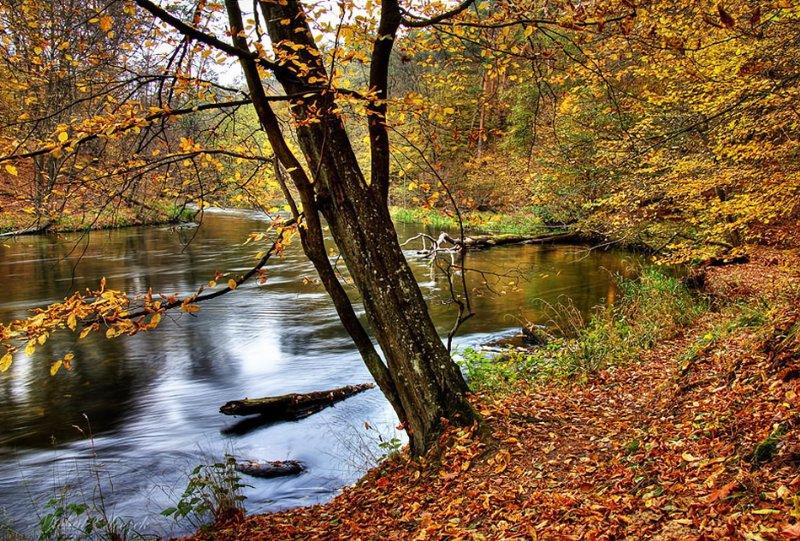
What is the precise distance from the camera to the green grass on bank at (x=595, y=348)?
744 cm

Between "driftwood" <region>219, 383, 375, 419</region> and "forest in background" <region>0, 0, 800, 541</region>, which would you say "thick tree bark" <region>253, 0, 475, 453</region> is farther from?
"driftwood" <region>219, 383, 375, 419</region>

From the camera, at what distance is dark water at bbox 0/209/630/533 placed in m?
6.71

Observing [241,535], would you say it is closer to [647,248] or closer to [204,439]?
[204,439]

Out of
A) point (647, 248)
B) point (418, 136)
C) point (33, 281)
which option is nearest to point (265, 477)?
point (418, 136)

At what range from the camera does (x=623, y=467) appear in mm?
3719

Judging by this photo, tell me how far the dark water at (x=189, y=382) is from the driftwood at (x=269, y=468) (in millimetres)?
151

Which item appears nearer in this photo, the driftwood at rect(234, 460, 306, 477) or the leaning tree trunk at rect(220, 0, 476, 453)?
the leaning tree trunk at rect(220, 0, 476, 453)

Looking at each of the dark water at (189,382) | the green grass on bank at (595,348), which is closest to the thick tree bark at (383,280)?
the dark water at (189,382)

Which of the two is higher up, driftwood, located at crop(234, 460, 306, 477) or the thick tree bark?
the thick tree bark

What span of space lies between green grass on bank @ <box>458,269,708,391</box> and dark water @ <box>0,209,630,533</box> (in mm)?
1345

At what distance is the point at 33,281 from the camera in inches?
656

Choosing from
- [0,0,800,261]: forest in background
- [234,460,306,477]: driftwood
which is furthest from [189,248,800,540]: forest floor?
[0,0,800,261]: forest in background

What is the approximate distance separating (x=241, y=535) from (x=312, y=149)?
3.74 meters

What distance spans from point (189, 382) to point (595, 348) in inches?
305
